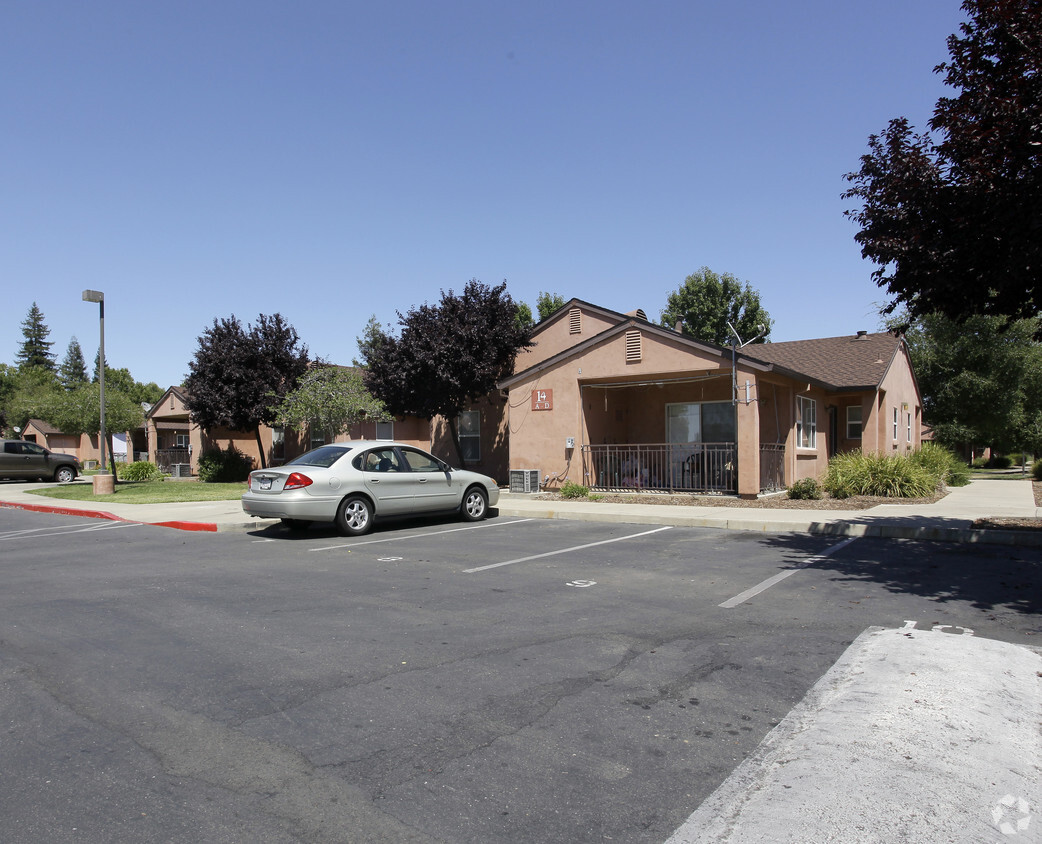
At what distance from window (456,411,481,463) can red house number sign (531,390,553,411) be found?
4332 mm

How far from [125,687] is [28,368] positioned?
290 ft

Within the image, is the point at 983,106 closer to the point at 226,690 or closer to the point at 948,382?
the point at 226,690

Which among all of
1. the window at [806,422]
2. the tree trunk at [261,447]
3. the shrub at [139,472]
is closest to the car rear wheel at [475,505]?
the window at [806,422]

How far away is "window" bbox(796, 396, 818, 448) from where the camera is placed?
1919cm

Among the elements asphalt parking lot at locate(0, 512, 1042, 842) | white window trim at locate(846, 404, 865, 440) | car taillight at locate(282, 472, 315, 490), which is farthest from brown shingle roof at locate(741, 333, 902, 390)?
car taillight at locate(282, 472, 315, 490)

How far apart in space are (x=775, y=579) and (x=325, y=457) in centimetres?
722

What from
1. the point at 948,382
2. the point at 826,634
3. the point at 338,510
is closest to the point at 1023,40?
the point at 826,634

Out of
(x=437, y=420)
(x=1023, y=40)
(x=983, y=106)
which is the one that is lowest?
(x=437, y=420)

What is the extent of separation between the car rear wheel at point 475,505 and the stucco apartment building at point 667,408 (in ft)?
16.8

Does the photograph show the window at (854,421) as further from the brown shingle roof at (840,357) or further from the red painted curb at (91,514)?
the red painted curb at (91,514)

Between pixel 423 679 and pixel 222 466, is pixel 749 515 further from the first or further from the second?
pixel 222 466

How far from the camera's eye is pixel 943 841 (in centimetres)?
288

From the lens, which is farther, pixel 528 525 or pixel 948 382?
pixel 948 382

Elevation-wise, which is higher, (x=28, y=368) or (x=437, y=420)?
(x=28, y=368)
